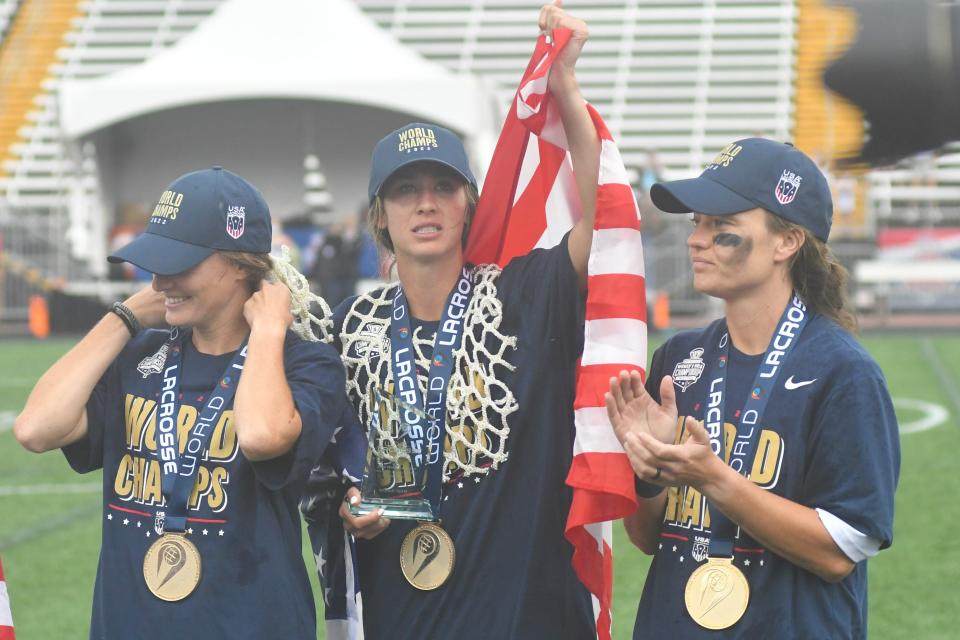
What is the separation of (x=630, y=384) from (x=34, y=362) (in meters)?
14.5

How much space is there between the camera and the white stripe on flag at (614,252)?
11.3 ft

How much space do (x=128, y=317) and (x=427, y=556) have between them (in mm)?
910

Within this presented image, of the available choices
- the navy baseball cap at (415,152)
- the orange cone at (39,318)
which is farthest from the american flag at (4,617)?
the orange cone at (39,318)

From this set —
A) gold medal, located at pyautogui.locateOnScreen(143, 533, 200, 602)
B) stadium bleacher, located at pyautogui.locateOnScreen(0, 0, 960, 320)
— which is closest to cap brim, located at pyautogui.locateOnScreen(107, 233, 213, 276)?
gold medal, located at pyautogui.locateOnScreen(143, 533, 200, 602)

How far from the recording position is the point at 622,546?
766 cm

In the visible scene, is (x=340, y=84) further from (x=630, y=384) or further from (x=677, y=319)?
(x=630, y=384)

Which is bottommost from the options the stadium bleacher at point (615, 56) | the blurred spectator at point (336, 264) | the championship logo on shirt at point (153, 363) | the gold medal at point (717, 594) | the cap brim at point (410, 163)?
the gold medal at point (717, 594)

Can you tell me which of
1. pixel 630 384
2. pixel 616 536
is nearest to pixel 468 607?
pixel 630 384

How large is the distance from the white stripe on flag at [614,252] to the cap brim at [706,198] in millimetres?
255

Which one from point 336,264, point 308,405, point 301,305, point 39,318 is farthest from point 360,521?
point 39,318

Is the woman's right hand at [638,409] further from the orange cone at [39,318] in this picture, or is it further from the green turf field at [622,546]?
the orange cone at [39,318]

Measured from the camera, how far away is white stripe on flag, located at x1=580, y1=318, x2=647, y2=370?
3424 millimetres

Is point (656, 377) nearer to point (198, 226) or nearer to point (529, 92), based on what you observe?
point (529, 92)

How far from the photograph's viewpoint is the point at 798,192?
312 centimetres
